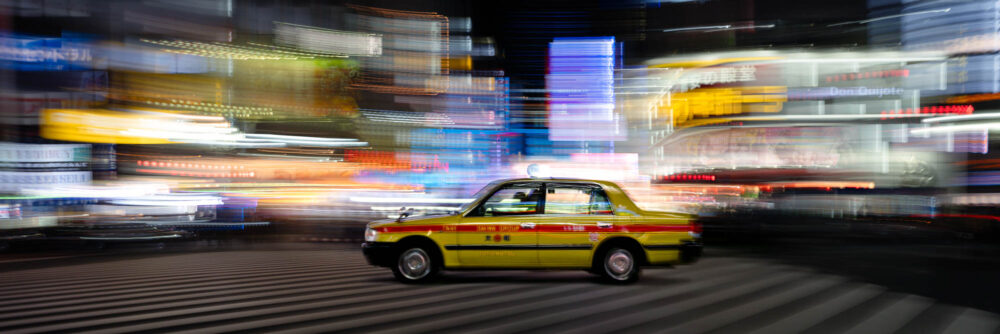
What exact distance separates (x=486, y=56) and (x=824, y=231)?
6893 cm

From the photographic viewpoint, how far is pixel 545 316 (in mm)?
5258

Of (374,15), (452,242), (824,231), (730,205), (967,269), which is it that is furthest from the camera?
(374,15)

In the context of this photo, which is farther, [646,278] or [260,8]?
[260,8]

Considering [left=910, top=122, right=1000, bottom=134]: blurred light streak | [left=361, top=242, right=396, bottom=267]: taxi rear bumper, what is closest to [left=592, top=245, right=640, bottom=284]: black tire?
[left=361, top=242, right=396, bottom=267]: taxi rear bumper

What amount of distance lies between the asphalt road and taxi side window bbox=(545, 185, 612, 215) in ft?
2.70

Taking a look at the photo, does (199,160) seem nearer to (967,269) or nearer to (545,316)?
(545,316)

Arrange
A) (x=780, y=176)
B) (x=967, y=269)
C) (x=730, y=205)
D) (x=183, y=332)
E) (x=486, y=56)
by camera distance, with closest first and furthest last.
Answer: (x=183, y=332) → (x=967, y=269) → (x=780, y=176) → (x=730, y=205) → (x=486, y=56)

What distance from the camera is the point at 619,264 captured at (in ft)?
Answer: 24.1

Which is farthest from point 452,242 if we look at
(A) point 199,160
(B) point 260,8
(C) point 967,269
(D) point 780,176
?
(B) point 260,8

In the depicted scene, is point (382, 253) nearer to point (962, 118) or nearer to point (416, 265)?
point (416, 265)

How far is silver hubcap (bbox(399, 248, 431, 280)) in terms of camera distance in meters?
7.34

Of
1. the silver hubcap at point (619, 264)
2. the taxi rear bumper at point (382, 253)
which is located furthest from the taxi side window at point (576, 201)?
the taxi rear bumper at point (382, 253)

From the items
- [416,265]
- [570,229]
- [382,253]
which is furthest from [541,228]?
[382,253]

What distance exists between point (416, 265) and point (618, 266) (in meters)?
2.30
